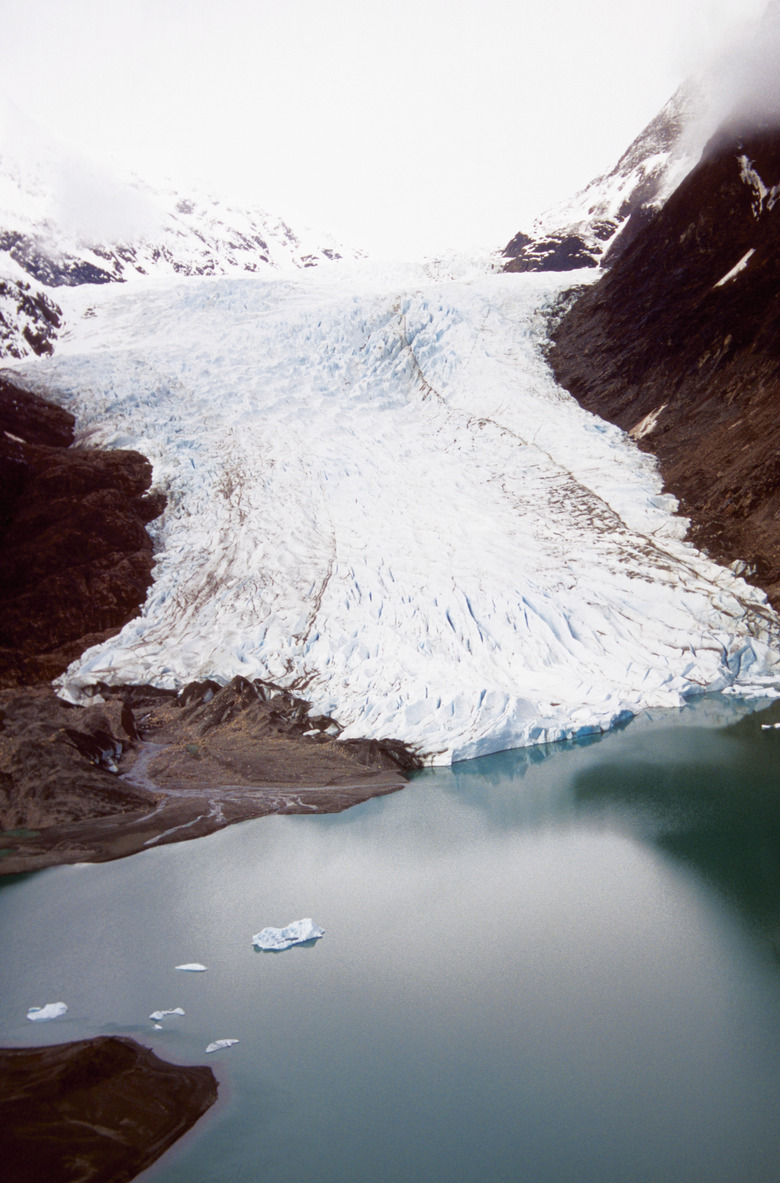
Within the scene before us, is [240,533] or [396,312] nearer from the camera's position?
[240,533]

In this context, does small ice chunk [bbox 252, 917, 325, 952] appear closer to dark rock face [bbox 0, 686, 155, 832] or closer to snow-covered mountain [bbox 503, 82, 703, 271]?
dark rock face [bbox 0, 686, 155, 832]

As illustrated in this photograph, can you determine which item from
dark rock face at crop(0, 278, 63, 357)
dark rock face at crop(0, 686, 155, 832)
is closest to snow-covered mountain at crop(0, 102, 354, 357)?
dark rock face at crop(0, 278, 63, 357)

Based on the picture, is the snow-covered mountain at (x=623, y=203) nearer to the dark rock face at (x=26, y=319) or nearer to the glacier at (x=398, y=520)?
the glacier at (x=398, y=520)

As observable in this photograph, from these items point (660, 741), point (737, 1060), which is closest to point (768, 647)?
point (660, 741)

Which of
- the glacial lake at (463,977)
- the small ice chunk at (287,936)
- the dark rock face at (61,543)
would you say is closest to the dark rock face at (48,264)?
the dark rock face at (61,543)

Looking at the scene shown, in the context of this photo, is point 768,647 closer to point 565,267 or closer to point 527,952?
point 527,952

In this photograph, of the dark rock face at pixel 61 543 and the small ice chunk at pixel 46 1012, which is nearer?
the small ice chunk at pixel 46 1012
